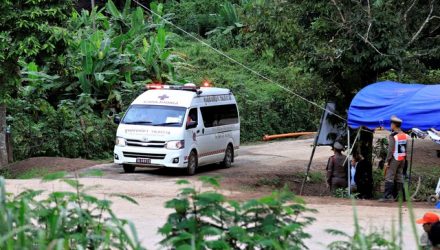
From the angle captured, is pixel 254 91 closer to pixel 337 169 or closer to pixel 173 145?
pixel 173 145

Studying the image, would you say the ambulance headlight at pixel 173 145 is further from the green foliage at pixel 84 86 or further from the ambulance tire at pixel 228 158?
the green foliage at pixel 84 86

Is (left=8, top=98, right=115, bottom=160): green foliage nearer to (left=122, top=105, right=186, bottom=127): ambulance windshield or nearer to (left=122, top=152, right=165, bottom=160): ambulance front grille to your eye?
(left=122, top=105, right=186, bottom=127): ambulance windshield

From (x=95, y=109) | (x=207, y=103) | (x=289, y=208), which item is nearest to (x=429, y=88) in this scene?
(x=207, y=103)

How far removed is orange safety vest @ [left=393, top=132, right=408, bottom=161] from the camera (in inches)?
659

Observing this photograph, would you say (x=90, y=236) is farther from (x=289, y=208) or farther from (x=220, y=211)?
(x=289, y=208)

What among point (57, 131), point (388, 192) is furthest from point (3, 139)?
point (388, 192)

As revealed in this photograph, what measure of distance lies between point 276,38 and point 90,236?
46.5 feet

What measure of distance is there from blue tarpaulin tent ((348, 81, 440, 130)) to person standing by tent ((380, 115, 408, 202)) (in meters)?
0.19

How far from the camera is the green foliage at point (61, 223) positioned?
20.6 feet

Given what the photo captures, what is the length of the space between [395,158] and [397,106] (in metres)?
1.03

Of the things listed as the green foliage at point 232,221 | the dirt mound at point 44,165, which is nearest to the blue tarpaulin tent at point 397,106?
the dirt mound at point 44,165

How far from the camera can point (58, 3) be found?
21.0 m

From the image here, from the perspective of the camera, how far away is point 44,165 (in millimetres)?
22422

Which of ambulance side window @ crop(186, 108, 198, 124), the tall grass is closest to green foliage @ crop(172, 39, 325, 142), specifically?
ambulance side window @ crop(186, 108, 198, 124)
